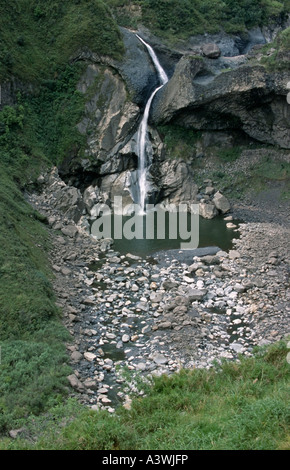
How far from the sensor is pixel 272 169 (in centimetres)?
3762

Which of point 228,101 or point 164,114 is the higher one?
point 228,101

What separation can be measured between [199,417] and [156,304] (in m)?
11.2

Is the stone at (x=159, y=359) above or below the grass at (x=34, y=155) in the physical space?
below

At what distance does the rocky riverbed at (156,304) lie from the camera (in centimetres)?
1722

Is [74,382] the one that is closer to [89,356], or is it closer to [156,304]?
[89,356]

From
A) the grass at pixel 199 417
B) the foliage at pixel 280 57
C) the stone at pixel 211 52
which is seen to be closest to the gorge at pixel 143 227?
the grass at pixel 199 417

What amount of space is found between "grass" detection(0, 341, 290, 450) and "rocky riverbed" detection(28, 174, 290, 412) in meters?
1.57

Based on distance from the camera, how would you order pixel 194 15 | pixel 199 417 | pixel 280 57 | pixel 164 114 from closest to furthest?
pixel 199 417 < pixel 280 57 < pixel 164 114 < pixel 194 15

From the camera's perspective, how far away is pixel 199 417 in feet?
35.1

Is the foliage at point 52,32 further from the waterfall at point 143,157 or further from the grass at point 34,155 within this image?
the waterfall at point 143,157

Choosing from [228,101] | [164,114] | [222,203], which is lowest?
[222,203]

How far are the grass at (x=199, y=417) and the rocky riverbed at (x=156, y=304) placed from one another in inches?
61.9

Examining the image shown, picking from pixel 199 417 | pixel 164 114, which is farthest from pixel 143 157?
pixel 199 417
